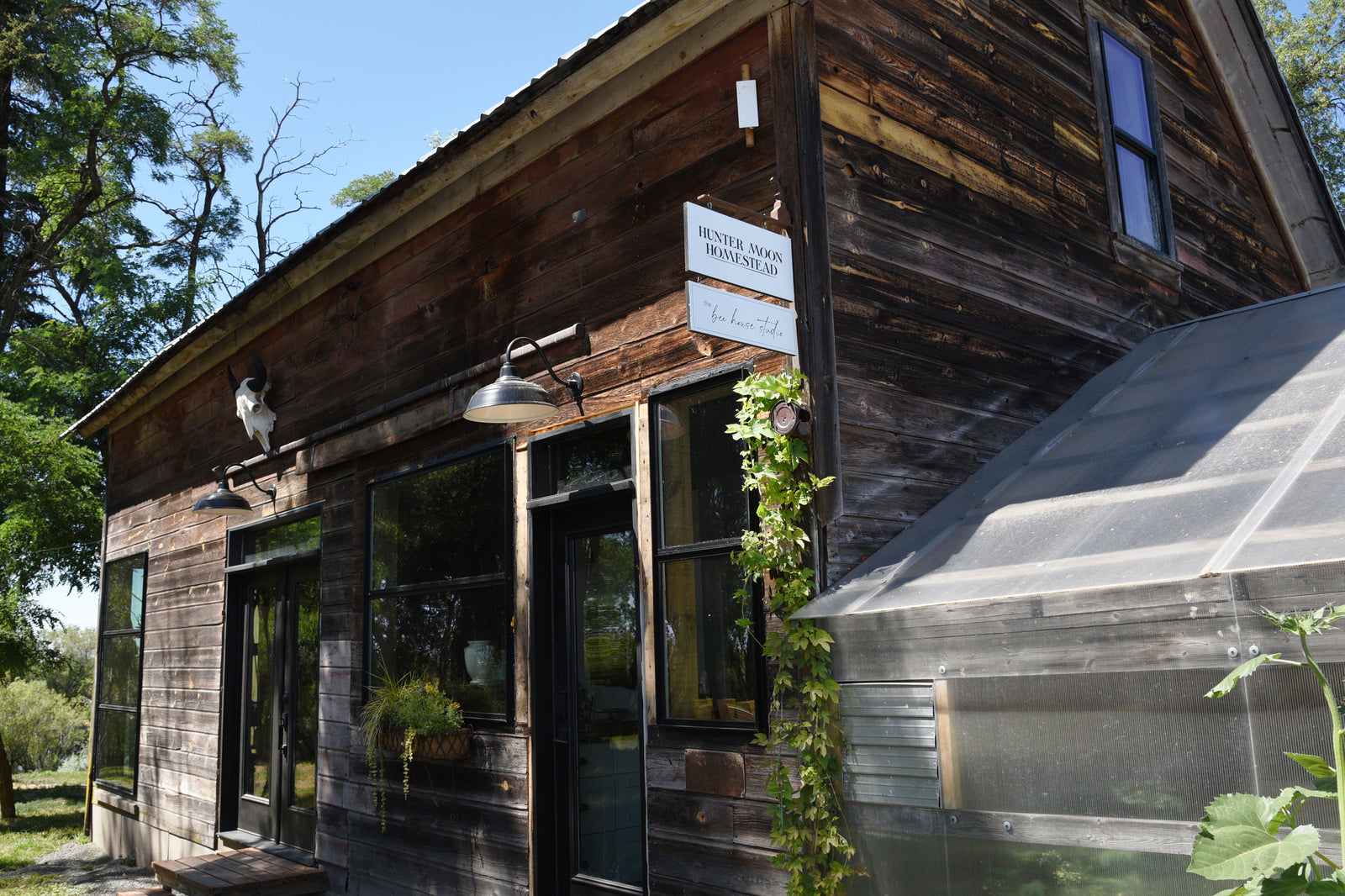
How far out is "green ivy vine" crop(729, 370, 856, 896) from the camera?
3.82 metres

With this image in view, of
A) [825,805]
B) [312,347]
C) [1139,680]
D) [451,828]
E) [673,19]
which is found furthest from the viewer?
[312,347]

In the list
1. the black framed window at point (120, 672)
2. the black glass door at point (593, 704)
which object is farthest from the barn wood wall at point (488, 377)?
the black framed window at point (120, 672)

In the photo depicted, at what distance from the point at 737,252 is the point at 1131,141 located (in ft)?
13.1

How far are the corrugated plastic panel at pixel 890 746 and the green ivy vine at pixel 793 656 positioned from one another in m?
0.06

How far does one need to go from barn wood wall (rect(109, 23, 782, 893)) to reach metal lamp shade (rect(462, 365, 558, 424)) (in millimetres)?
420

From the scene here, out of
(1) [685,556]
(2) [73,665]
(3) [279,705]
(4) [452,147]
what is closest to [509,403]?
(1) [685,556]

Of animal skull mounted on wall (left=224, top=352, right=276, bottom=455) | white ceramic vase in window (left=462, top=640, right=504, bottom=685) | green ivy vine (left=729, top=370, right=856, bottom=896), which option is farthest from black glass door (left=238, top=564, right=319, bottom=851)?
green ivy vine (left=729, top=370, right=856, bottom=896)

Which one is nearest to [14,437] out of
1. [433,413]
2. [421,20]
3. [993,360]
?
[421,20]

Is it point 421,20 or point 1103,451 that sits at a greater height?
point 421,20

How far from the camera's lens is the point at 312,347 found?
7.88m

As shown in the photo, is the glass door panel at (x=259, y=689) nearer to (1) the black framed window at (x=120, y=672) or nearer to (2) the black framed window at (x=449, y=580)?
(2) the black framed window at (x=449, y=580)

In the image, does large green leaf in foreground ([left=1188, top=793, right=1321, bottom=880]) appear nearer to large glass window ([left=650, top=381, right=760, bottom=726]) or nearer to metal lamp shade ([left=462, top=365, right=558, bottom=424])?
large glass window ([left=650, top=381, right=760, bottom=726])

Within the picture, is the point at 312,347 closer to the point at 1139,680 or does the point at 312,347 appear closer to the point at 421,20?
the point at 421,20

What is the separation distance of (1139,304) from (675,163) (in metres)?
3.20
